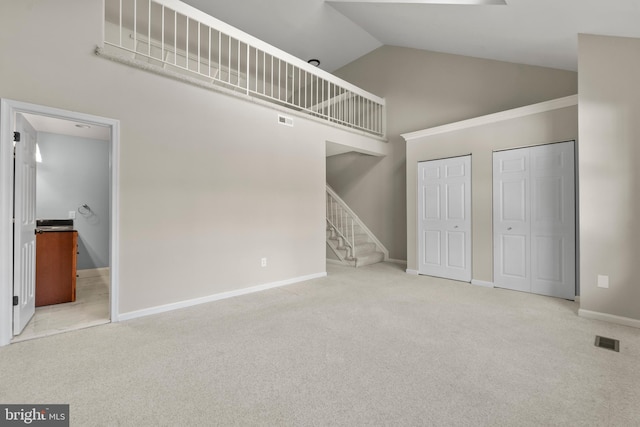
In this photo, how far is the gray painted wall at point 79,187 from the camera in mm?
4887

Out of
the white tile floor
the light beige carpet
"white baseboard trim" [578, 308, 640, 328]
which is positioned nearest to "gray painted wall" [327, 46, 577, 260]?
"white baseboard trim" [578, 308, 640, 328]

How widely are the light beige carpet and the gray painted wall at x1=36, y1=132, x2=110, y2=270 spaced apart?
121 inches

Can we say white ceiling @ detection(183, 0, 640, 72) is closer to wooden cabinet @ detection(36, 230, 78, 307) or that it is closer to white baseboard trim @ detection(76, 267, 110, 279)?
wooden cabinet @ detection(36, 230, 78, 307)

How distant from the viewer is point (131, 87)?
315cm

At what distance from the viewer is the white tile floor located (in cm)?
281

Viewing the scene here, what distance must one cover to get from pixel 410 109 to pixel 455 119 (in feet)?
3.49

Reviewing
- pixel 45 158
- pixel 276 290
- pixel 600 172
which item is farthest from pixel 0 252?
pixel 600 172

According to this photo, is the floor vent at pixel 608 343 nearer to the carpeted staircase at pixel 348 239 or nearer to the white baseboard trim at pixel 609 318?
the white baseboard trim at pixel 609 318

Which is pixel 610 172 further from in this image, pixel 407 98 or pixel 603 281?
pixel 407 98

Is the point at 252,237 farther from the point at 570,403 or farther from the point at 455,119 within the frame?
the point at 455,119

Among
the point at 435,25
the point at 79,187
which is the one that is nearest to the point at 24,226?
the point at 79,187

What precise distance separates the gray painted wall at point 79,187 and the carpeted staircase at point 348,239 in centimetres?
450

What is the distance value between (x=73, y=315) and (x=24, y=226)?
1.09 metres

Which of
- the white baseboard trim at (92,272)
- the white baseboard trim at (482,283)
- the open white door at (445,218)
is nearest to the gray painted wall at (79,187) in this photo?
the white baseboard trim at (92,272)
